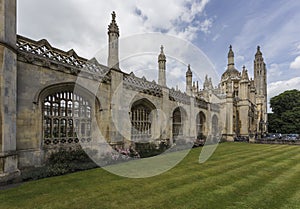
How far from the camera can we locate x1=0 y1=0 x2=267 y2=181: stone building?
633 cm

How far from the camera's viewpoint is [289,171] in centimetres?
805

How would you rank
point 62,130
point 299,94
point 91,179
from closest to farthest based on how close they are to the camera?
point 91,179 → point 62,130 → point 299,94

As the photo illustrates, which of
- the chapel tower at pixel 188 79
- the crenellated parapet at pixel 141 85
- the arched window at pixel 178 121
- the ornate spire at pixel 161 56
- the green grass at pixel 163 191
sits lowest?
the green grass at pixel 163 191

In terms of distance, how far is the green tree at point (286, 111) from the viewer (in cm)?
4102

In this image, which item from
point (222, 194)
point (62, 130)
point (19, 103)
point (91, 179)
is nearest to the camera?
point (222, 194)

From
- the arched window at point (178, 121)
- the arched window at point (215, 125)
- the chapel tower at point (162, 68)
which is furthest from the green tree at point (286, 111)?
the chapel tower at point (162, 68)

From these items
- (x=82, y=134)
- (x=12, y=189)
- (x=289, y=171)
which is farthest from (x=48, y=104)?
(x=289, y=171)

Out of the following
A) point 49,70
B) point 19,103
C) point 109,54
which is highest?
point 109,54

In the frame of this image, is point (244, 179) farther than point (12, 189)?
Yes

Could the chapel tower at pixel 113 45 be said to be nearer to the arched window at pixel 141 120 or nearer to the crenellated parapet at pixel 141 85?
the crenellated parapet at pixel 141 85

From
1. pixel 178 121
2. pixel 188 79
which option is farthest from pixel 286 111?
pixel 178 121

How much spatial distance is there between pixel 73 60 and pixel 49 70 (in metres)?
1.47

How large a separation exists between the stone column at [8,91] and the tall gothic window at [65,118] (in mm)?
1845

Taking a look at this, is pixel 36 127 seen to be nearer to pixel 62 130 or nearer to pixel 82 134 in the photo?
pixel 62 130
